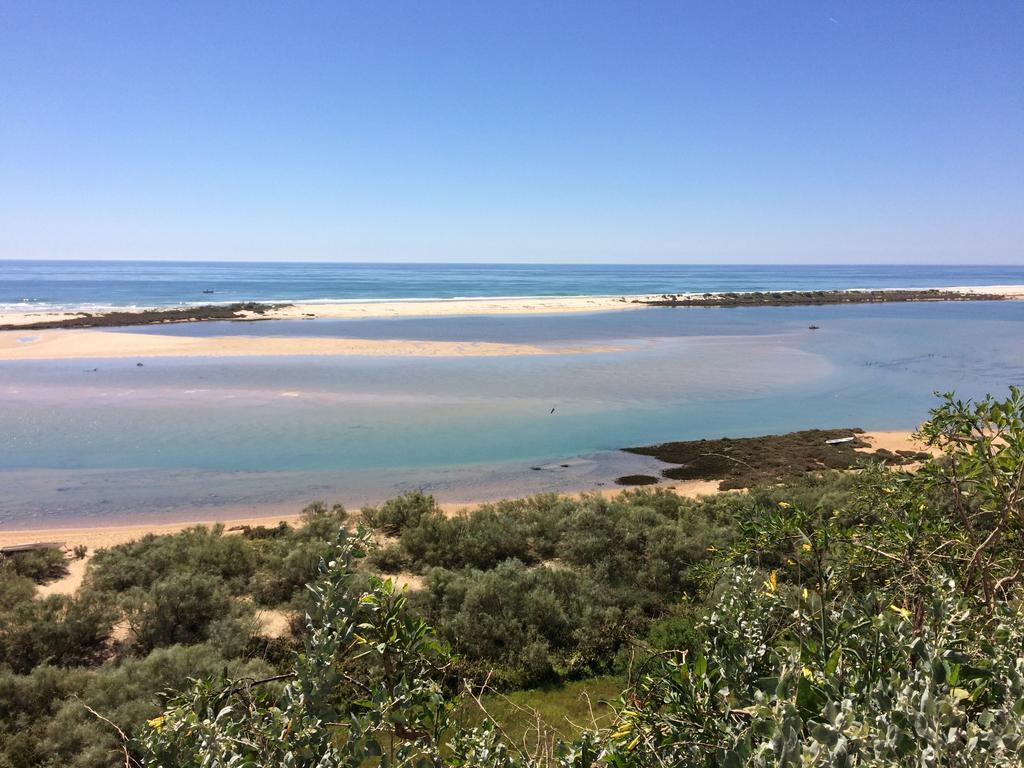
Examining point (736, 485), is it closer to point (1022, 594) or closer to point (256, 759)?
point (1022, 594)

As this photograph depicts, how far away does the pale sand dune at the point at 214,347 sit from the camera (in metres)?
32.3

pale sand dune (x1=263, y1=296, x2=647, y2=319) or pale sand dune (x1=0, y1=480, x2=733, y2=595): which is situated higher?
pale sand dune (x1=263, y1=296, x2=647, y2=319)

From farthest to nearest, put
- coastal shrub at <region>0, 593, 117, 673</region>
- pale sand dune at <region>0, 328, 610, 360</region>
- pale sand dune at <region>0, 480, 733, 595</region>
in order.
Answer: pale sand dune at <region>0, 328, 610, 360</region> → pale sand dune at <region>0, 480, 733, 595</region> → coastal shrub at <region>0, 593, 117, 673</region>

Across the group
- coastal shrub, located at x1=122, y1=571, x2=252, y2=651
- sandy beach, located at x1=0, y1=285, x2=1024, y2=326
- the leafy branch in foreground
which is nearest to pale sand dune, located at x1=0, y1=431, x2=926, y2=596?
coastal shrub, located at x1=122, y1=571, x2=252, y2=651

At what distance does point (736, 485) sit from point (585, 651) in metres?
8.73

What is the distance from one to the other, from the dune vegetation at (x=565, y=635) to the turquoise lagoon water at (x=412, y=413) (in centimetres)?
333

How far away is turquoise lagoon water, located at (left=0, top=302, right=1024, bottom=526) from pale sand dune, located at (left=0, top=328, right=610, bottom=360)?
1.97 m

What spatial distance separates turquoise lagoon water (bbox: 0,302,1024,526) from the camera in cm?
1455

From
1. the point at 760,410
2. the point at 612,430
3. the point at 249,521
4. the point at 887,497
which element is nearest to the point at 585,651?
the point at 887,497

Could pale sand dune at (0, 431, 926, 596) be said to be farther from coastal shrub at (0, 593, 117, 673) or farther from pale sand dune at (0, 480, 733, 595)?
coastal shrub at (0, 593, 117, 673)

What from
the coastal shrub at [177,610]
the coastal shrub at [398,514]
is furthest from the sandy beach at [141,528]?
the coastal shrub at [177,610]

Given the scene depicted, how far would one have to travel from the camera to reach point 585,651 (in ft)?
25.2

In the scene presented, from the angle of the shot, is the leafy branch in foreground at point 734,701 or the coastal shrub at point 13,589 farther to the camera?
the coastal shrub at point 13,589

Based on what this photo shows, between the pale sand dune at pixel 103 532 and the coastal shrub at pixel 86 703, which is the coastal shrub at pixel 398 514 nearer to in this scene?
the pale sand dune at pixel 103 532
